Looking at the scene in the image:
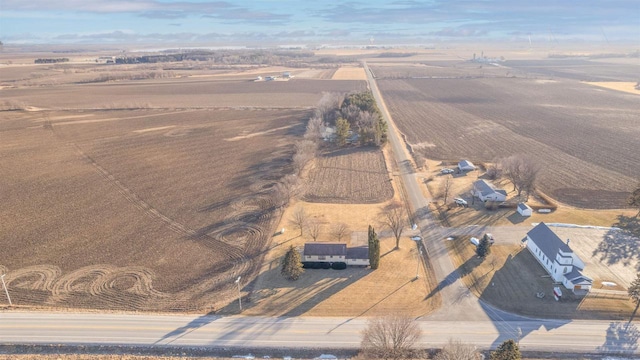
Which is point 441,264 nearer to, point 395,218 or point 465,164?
point 395,218

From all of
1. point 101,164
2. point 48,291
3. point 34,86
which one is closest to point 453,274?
point 48,291

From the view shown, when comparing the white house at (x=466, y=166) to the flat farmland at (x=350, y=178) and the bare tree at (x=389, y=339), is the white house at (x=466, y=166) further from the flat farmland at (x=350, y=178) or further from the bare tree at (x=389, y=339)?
the bare tree at (x=389, y=339)

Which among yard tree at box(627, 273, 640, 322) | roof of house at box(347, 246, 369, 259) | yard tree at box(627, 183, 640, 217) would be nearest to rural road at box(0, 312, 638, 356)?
yard tree at box(627, 273, 640, 322)

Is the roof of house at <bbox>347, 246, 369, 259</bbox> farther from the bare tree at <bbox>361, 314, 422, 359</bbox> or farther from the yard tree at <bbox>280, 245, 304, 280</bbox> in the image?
the bare tree at <bbox>361, 314, 422, 359</bbox>

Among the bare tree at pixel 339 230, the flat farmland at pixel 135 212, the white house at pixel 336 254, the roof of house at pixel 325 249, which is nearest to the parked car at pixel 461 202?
the bare tree at pixel 339 230

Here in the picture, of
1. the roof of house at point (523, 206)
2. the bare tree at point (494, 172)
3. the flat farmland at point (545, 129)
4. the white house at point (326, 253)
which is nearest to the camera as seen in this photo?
the white house at point (326, 253)

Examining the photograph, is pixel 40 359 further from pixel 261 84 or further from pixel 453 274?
pixel 261 84

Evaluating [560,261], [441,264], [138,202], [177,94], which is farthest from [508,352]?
[177,94]
